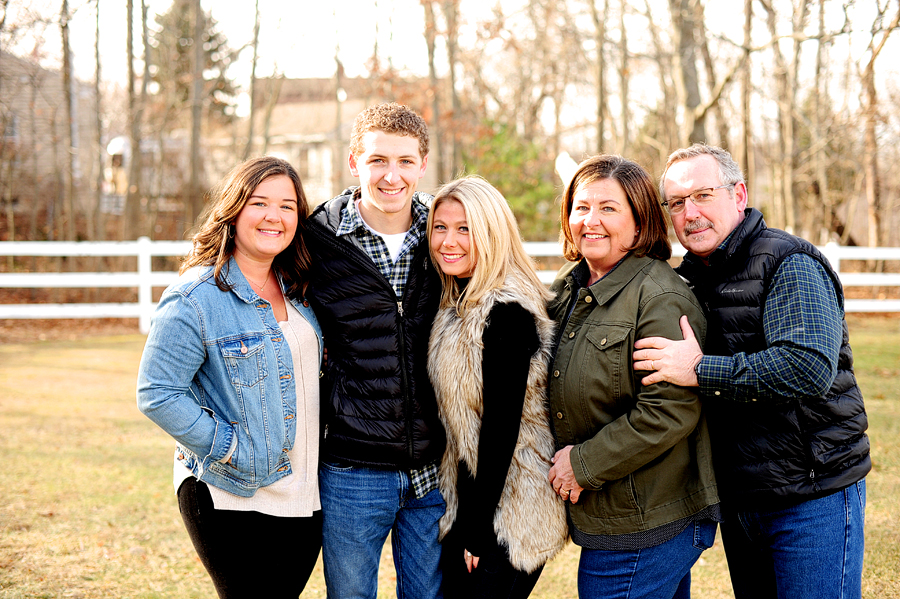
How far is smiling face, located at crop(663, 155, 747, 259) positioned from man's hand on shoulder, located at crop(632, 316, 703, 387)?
0.46 m

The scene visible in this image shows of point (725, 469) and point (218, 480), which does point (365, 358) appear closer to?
point (218, 480)

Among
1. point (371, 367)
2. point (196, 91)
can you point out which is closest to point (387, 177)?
point (371, 367)

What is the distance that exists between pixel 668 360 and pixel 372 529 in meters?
1.33

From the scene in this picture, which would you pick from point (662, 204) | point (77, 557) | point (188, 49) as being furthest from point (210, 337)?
point (188, 49)

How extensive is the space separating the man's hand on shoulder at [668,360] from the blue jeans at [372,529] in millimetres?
1009

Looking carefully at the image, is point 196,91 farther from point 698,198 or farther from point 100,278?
point 698,198

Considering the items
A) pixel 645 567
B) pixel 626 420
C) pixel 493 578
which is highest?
pixel 626 420

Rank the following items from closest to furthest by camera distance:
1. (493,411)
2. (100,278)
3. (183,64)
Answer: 1. (493,411)
2. (100,278)
3. (183,64)

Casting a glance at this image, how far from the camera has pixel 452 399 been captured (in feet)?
8.75

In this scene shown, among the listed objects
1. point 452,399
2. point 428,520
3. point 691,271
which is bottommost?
point 428,520

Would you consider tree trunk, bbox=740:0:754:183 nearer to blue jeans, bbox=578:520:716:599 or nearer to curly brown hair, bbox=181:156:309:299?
curly brown hair, bbox=181:156:309:299

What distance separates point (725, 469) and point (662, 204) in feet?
3.39

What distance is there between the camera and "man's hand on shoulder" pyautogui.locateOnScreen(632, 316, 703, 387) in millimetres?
2348

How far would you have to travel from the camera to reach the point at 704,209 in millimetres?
2650
